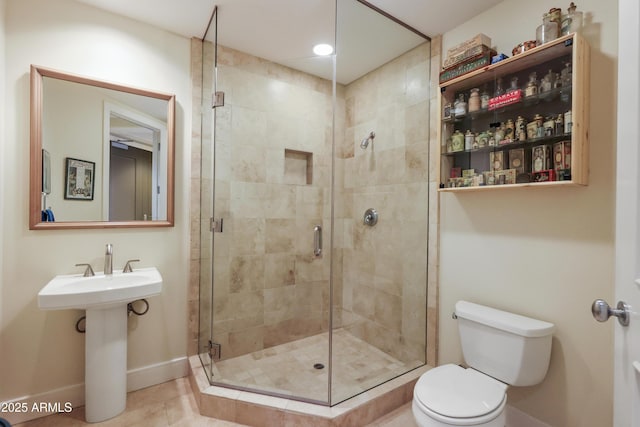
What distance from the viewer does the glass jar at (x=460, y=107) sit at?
5.91ft

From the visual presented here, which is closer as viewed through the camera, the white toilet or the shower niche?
the white toilet

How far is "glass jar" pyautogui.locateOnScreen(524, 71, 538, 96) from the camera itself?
4.98 ft

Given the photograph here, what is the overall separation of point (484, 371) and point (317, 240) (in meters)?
1.36

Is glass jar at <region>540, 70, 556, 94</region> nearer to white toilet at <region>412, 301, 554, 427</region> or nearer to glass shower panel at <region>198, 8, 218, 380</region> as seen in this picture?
white toilet at <region>412, 301, 554, 427</region>

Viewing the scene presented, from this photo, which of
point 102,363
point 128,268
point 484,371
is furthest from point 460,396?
point 128,268

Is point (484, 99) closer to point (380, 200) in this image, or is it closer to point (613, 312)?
point (380, 200)

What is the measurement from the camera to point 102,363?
5.59ft

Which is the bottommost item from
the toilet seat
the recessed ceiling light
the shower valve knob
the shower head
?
the toilet seat

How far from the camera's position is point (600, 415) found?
1388 millimetres

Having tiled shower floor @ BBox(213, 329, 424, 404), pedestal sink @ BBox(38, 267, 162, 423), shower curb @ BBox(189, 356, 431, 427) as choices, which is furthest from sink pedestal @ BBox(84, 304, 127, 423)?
tiled shower floor @ BBox(213, 329, 424, 404)

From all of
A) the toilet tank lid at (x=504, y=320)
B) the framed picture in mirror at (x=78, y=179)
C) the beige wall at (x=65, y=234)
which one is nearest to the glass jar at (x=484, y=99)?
the toilet tank lid at (x=504, y=320)

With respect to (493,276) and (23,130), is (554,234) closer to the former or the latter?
(493,276)

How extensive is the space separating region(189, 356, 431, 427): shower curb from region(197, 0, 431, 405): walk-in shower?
0.42 feet

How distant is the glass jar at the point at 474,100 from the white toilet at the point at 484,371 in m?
1.17
